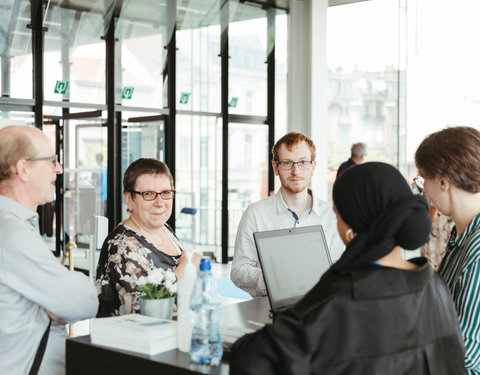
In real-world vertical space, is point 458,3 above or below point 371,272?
above

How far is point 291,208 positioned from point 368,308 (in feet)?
5.78

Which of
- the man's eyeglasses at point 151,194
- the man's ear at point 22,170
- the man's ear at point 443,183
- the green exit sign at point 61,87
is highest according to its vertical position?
the green exit sign at point 61,87

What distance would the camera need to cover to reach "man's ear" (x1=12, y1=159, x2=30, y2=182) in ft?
7.36

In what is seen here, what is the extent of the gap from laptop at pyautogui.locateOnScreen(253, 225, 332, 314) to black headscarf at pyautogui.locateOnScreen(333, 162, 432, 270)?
774 mm

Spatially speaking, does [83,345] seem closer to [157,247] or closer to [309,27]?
[157,247]

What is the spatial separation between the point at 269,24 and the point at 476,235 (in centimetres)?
848

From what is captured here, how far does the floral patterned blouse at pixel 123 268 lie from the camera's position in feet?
7.97

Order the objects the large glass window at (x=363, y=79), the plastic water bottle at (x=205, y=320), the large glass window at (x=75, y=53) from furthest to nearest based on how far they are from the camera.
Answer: the large glass window at (x=363, y=79)
the large glass window at (x=75, y=53)
the plastic water bottle at (x=205, y=320)

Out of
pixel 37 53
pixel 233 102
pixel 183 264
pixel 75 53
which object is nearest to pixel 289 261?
pixel 183 264

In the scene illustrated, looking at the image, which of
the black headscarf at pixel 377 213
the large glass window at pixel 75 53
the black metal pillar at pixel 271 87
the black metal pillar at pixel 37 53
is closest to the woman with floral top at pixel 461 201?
the black headscarf at pixel 377 213

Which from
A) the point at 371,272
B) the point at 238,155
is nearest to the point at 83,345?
the point at 371,272

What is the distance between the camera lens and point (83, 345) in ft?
6.69

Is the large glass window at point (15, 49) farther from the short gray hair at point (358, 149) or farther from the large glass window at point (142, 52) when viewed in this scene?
the short gray hair at point (358, 149)

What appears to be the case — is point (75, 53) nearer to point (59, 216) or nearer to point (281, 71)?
point (59, 216)
